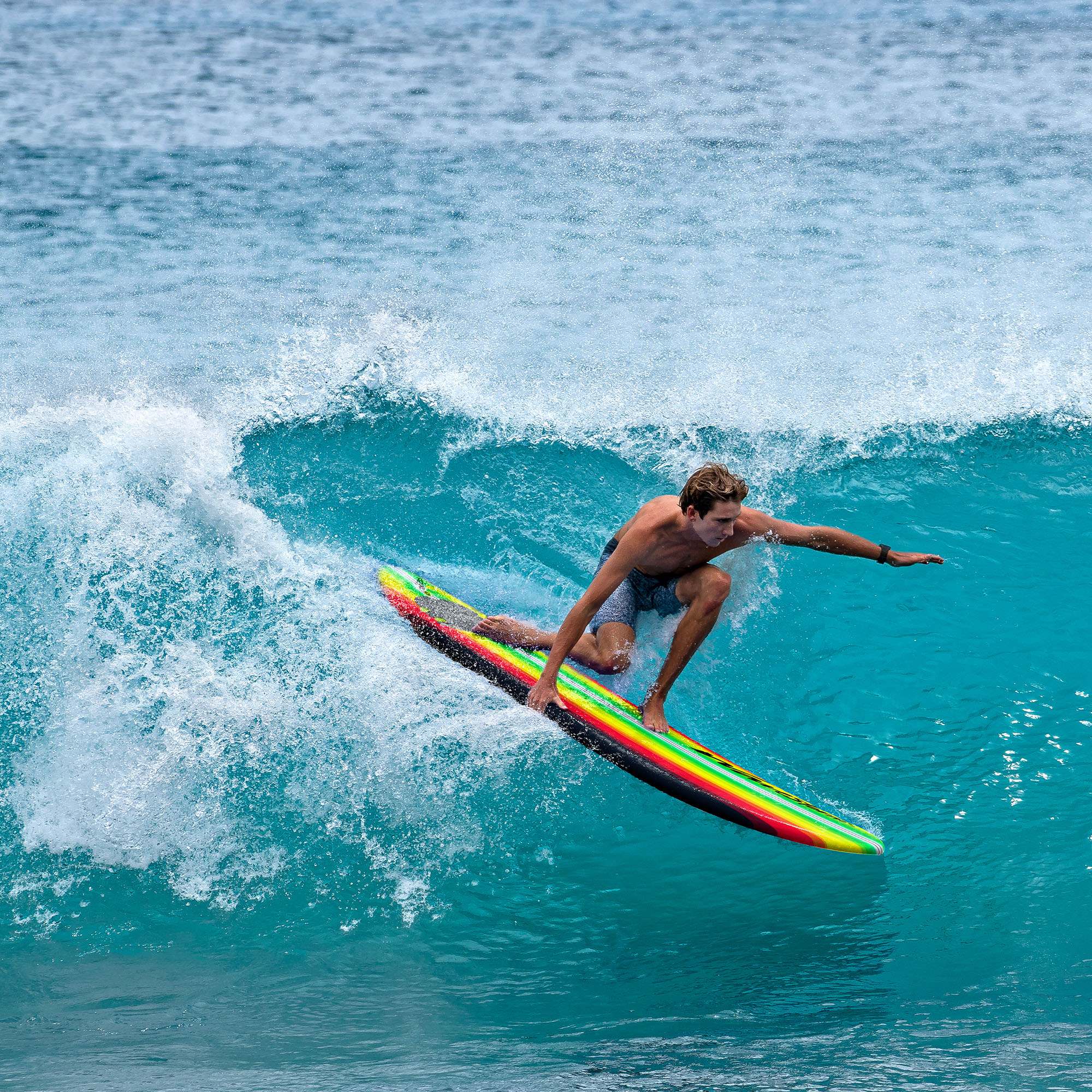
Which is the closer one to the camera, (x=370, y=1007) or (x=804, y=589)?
(x=370, y=1007)

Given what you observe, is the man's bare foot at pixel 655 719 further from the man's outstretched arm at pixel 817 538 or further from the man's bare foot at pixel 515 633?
the man's outstretched arm at pixel 817 538

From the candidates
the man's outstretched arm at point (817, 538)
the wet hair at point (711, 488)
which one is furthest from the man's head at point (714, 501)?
the man's outstretched arm at point (817, 538)

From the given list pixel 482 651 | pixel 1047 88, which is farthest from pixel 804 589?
pixel 1047 88

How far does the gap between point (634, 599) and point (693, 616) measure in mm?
561

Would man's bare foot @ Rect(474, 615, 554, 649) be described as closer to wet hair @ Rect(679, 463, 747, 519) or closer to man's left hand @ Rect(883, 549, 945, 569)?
wet hair @ Rect(679, 463, 747, 519)

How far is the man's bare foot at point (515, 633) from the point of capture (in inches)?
247

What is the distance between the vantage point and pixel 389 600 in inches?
268

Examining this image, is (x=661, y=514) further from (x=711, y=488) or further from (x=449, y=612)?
(x=449, y=612)

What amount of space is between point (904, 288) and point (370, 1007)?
33.1 feet

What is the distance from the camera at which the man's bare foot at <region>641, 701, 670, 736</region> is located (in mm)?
5766

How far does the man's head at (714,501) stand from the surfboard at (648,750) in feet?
3.79

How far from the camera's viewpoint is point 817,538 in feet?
18.1

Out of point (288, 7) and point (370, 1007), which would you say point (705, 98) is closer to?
point (288, 7)

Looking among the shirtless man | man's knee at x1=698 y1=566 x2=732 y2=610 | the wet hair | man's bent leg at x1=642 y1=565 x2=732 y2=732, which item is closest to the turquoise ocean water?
the shirtless man
